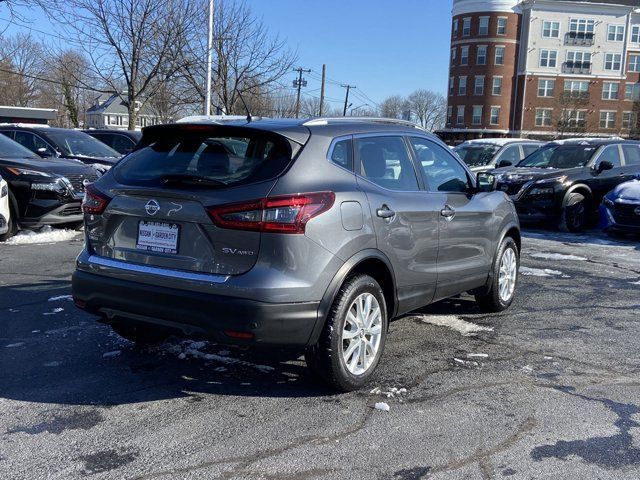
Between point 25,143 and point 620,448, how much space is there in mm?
12329

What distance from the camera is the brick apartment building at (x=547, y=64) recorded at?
64750mm

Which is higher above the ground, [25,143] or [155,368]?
[25,143]

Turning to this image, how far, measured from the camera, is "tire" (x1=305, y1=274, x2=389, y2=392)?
3.89 meters

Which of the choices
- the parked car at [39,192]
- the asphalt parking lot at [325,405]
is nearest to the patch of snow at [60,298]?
the asphalt parking lot at [325,405]

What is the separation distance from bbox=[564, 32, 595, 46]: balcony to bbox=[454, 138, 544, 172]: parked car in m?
55.5

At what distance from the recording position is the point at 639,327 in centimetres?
587

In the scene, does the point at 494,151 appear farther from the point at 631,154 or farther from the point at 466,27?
the point at 466,27

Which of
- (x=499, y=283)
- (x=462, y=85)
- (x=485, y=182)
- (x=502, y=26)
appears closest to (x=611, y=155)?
(x=499, y=283)

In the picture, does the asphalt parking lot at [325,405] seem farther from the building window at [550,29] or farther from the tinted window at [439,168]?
the building window at [550,29]

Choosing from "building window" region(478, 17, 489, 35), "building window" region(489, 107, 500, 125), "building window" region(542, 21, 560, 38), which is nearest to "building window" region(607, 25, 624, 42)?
"building window" region(542, 21, 560, 38)

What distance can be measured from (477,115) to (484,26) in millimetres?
8996

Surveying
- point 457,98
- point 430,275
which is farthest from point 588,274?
point 457,98

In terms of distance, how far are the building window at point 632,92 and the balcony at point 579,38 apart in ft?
20.9

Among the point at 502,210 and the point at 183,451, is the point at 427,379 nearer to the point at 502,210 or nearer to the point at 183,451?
the point at 183,451
